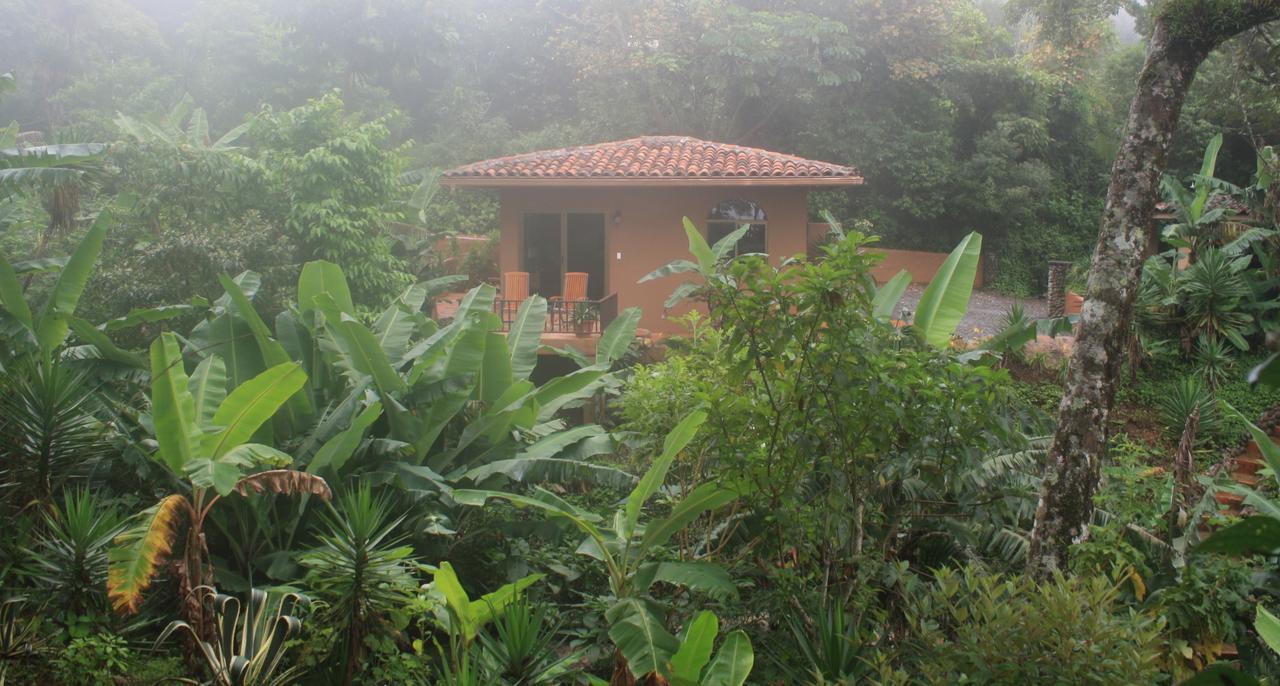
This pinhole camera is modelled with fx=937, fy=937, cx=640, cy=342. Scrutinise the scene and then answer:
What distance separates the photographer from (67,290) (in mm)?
7297

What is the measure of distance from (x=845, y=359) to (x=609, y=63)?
21.9m

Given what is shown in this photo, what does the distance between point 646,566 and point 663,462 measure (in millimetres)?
714

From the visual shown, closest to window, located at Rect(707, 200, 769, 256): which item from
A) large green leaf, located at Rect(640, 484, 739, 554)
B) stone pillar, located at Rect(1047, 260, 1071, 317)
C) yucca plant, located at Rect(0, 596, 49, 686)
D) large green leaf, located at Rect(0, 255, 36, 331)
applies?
stone pillar, located at Rect(1047, 260, 1071, 317)

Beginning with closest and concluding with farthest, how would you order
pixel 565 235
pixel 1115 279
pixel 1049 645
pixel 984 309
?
pixel 1049 645 → pixel 1115 279 → pixel 565 235 → pixel 984 309

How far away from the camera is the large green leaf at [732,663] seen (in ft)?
15.3

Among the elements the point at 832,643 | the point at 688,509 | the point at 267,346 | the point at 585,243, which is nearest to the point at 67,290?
the point at 267,346

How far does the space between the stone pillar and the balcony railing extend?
9.09 meters

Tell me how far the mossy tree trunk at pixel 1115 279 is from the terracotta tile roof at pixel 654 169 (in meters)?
8.46

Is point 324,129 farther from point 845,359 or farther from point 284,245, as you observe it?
point 845,359

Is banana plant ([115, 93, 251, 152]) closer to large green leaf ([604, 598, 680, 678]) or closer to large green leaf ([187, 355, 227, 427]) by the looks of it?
large green leaf ([187, 355, 227, 427])

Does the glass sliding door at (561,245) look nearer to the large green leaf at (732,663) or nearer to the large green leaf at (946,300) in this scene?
the large green leaf at (946,300)

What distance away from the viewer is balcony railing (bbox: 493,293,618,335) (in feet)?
45.3

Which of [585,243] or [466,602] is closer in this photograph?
[466,602]

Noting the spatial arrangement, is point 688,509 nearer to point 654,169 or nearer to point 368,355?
point 368,355
